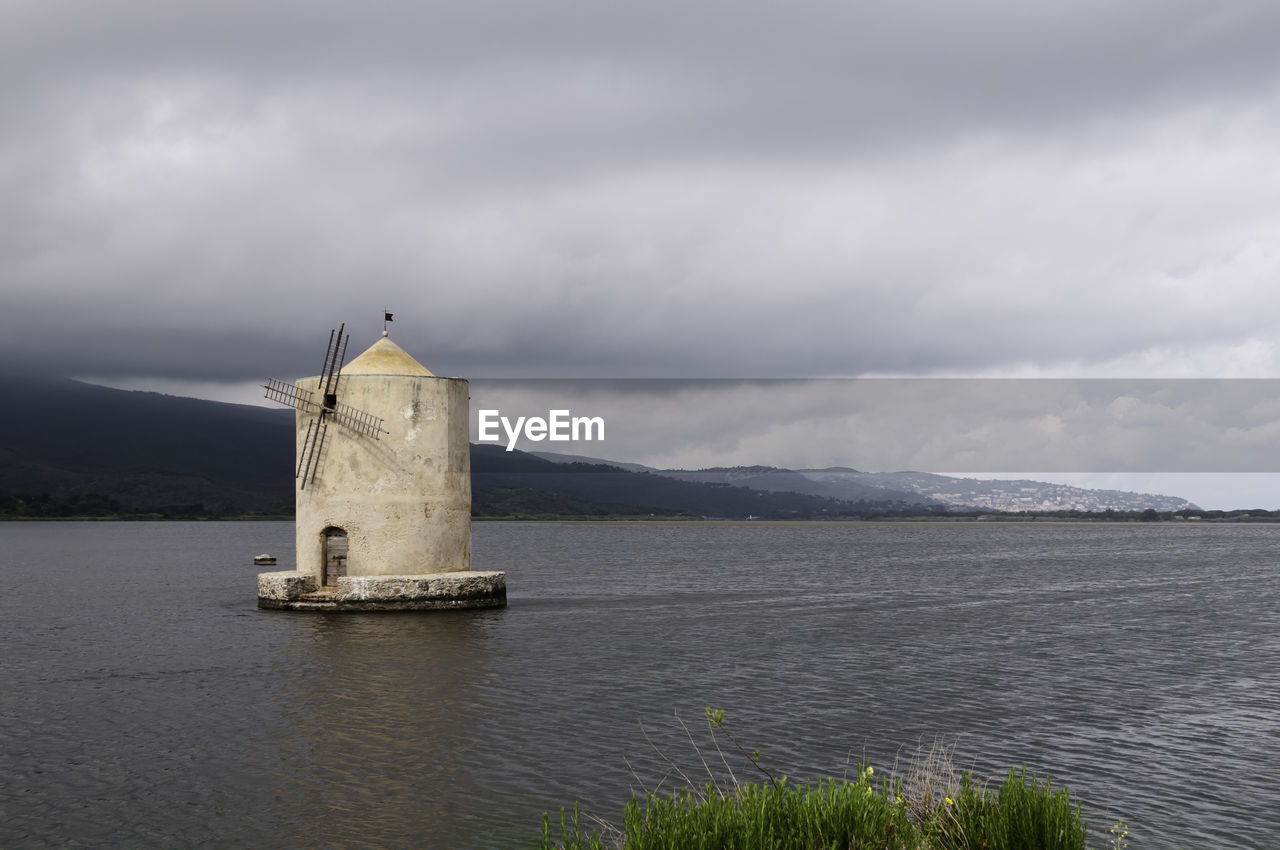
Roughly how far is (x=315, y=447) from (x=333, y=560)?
135 inches

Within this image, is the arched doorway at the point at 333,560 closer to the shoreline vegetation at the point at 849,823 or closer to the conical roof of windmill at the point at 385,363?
the conical roof of windmill at the point at 385,363

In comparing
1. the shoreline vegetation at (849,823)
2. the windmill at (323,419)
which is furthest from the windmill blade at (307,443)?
the shoreline vegetation at (849,823)

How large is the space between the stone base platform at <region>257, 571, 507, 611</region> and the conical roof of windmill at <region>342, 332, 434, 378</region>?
5799 mm

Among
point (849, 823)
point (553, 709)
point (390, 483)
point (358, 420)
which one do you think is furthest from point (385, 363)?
point (849, 823)

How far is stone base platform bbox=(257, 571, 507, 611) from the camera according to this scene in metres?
31.2

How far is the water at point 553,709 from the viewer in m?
13.0

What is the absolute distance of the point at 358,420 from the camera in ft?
103

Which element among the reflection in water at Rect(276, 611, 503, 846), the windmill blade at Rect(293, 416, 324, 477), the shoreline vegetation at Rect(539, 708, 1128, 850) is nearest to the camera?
the shoreline vegetation at Rect(539, 708, 1128, 850)

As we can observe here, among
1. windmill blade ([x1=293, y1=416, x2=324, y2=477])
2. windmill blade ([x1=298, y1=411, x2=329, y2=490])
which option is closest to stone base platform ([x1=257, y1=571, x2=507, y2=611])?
windmill blade ([x1=298, y1=411, x2=329, y2=490])

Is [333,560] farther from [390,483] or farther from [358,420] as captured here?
[358,420]

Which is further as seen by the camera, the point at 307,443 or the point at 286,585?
the point at 286,585

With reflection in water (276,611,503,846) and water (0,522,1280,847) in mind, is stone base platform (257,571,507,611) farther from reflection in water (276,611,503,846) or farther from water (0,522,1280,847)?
reflection in water (276,611,503,846)

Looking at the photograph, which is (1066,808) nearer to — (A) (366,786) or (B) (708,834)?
(B) (708,834)

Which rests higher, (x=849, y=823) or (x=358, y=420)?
(x=358, y=420)
